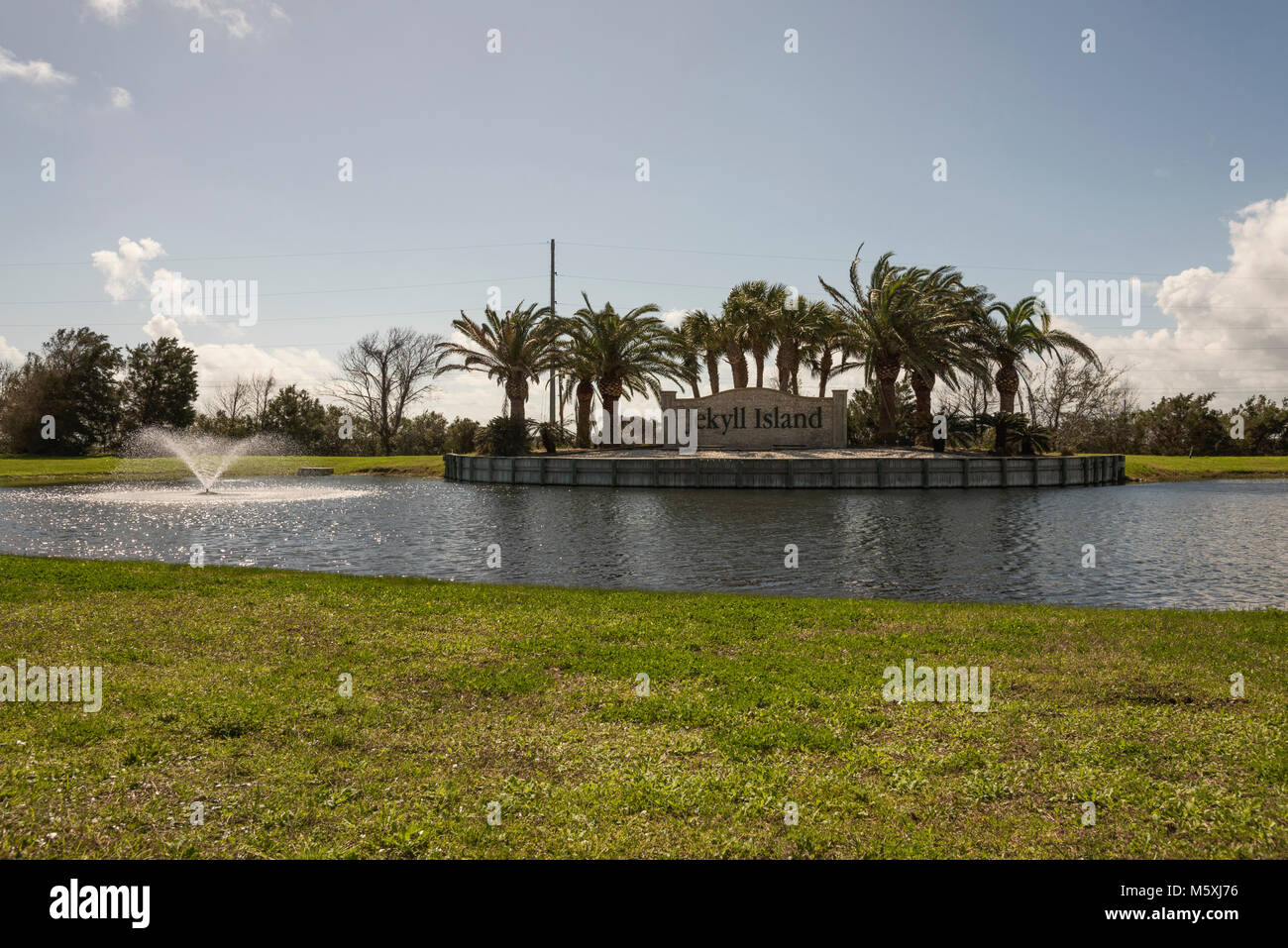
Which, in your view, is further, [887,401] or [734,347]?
[734,347]

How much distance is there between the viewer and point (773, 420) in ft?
167

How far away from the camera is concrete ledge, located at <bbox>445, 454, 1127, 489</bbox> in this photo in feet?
127

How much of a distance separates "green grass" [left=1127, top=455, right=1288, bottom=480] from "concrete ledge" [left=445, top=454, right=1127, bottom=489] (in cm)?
896

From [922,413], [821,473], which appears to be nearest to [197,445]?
[821,473]

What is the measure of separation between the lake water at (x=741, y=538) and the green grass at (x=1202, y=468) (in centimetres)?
1331

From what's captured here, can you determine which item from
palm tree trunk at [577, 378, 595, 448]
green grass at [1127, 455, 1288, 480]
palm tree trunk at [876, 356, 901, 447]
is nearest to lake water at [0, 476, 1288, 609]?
green grass at [1127, 455, 1288, 480]

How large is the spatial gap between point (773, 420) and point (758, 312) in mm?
9989

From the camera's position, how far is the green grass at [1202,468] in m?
47.7

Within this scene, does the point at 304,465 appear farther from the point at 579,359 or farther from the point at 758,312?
Result: the point at 758,312

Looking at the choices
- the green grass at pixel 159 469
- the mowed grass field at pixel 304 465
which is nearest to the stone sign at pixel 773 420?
the mowed grass field at pixel 304 465

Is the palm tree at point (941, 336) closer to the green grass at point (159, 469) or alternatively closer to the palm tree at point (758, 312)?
the palm tree at point (758, 312)

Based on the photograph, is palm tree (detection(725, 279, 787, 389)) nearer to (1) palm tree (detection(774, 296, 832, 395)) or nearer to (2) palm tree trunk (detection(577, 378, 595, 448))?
(1) palm tree (detection(774, 296, 832, 395))
